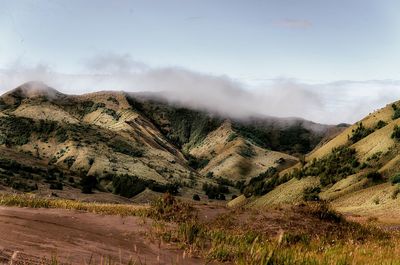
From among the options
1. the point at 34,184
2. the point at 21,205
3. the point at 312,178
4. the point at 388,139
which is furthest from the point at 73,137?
the point at 21,205

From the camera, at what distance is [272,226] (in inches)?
813

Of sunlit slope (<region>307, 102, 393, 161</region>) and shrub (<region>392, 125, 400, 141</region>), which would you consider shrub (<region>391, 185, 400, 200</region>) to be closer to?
shrub (<region>392, 125, 400, 141</region>)

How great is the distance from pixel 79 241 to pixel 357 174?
230ft

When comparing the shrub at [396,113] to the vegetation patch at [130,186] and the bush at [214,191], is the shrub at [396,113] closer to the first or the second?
the vegetation patch at [130,186]

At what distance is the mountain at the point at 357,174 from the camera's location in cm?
6188

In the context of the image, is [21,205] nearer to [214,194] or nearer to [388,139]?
[388,139]

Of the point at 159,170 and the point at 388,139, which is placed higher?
the point at 388,139

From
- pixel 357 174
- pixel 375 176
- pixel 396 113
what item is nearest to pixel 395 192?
pixel 375 176

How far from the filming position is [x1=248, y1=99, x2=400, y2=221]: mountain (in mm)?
61881

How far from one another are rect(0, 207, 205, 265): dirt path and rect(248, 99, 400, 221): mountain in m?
36.8

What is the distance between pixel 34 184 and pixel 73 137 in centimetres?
9687

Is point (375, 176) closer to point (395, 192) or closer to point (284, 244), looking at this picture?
point (395, 192)

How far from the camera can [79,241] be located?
45.3 ft

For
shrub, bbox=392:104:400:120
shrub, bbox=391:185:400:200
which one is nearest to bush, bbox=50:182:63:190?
shrub, bbox=391:185:400:200
